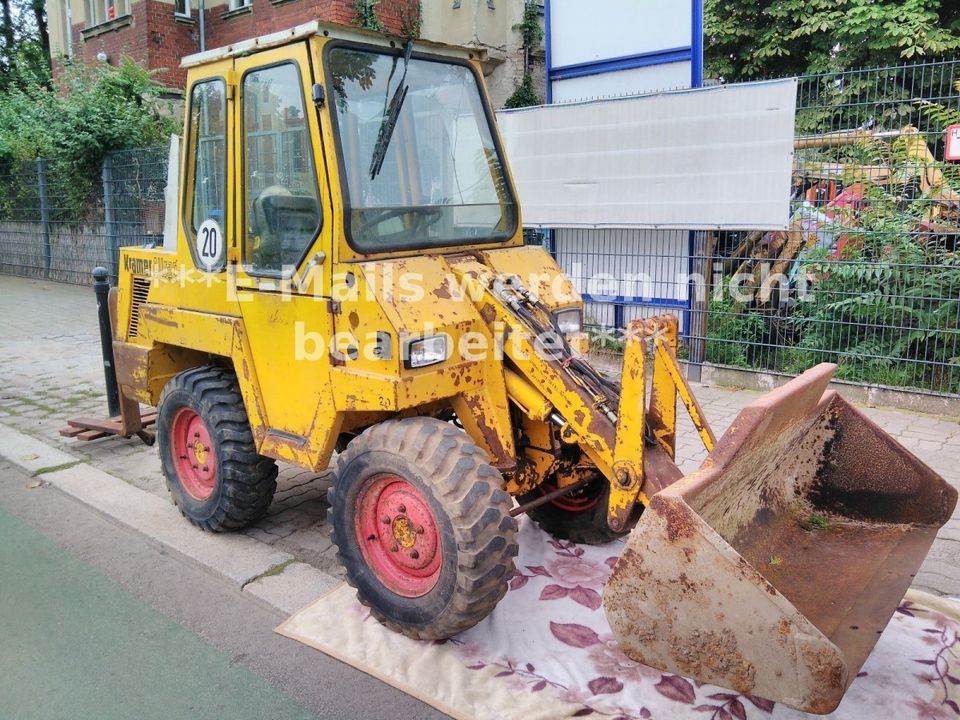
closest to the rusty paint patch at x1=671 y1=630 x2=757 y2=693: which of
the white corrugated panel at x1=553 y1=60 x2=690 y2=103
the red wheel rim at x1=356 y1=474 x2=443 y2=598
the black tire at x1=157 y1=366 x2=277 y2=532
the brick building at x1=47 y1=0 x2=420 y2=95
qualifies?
the red wheel rim at x1=356 y1=474 x2=443 y2=598

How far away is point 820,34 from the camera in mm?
13820

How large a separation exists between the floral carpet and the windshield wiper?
2.00m

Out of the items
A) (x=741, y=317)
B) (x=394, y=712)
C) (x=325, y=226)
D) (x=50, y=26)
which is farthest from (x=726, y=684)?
(x=50, y=26)

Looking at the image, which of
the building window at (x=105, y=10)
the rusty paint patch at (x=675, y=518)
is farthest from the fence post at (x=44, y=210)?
the rusty paint patch at (x=675, y=518)

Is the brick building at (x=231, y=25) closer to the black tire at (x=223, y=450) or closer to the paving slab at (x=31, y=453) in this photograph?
the paving slab at (x=31, y=453)

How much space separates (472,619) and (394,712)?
442 mm

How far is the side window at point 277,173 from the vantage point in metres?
3.59

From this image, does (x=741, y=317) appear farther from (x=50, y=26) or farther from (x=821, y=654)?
(x=50, y=26)

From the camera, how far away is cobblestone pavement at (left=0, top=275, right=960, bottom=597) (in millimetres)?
4383

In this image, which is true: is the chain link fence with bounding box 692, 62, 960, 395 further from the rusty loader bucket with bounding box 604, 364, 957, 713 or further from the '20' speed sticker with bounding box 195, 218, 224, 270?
the '20' speed sticker with bounding box 195, 218, 224, 270

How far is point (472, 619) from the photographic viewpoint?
3.11 m

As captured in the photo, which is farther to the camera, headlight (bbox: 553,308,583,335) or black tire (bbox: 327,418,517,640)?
headlight (bbox: 553,308,583,335)

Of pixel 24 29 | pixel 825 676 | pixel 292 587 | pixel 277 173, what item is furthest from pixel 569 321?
pixel 24 29

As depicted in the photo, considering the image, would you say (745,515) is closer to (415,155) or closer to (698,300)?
(415,155)
